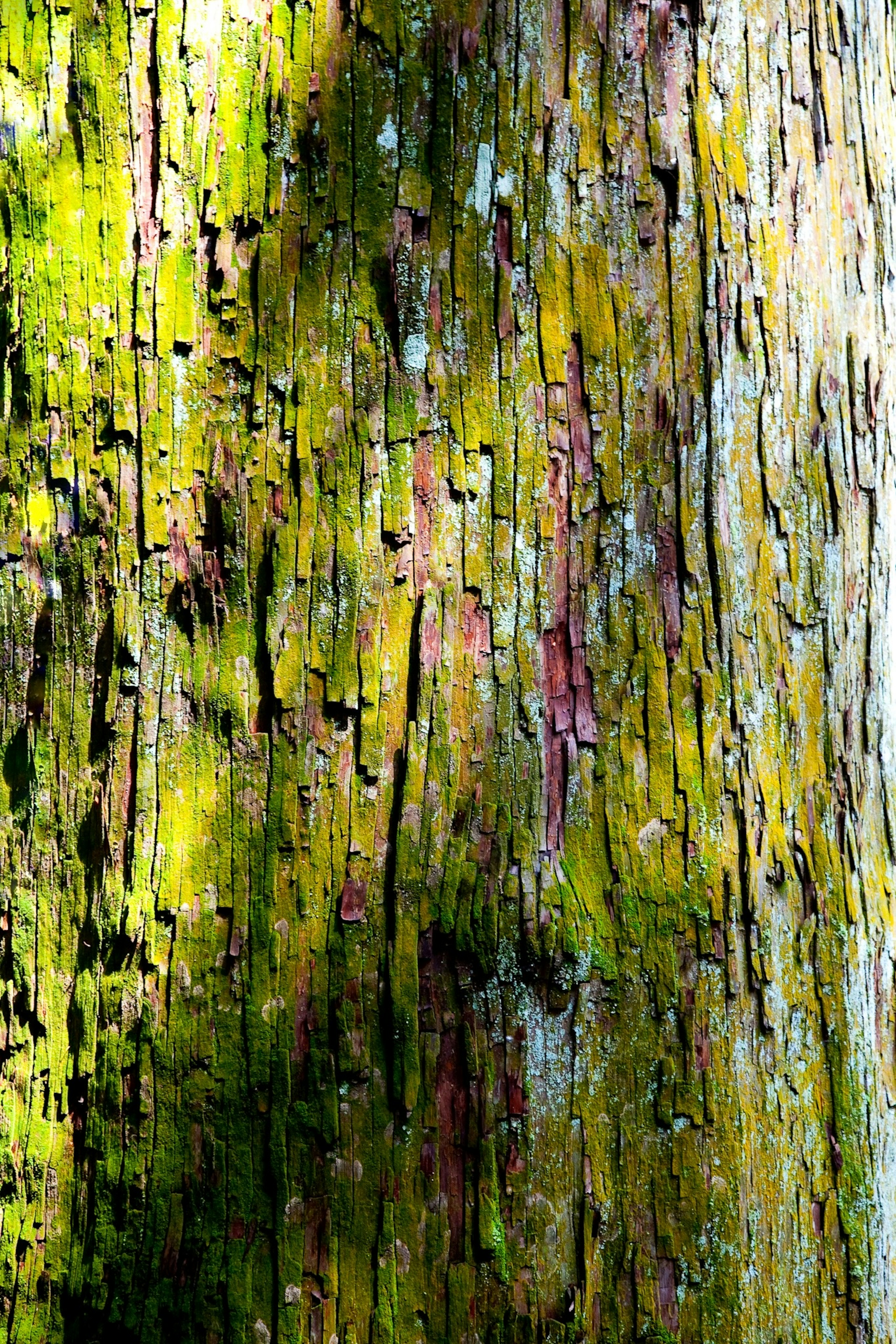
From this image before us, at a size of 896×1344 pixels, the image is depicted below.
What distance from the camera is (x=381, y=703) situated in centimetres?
91

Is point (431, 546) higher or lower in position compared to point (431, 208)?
lower

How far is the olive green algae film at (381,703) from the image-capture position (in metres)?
0.89

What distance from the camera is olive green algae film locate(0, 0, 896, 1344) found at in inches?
35.0

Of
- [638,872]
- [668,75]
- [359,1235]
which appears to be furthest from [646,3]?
[359,1235]

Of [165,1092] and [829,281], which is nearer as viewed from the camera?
[165,1092]

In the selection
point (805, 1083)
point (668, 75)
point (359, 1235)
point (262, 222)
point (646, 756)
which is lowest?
point (359, 1235)

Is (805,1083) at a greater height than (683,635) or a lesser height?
lesser

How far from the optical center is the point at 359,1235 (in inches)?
34.6

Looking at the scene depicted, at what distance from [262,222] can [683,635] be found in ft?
1.82

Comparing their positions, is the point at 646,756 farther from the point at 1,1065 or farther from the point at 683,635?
the point at 1,1065

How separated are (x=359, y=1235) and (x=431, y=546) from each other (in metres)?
0.62

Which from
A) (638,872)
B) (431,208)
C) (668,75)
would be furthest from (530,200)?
(638,872)

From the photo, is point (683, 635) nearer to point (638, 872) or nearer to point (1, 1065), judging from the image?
point (638, 872)

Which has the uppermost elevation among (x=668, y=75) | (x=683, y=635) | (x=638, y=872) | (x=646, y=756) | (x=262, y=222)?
(x=668, y=75)
